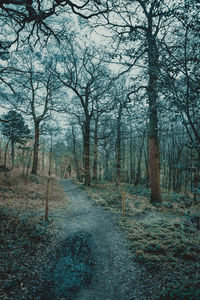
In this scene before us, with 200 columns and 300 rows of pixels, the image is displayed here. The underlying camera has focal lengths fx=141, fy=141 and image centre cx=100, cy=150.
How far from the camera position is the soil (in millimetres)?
2668

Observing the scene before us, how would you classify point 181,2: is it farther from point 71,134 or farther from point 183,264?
point 71,134

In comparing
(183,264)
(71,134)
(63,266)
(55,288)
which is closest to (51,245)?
(63,266)

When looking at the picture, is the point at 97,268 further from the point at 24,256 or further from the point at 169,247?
the point at 169,247

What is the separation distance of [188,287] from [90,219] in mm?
4722

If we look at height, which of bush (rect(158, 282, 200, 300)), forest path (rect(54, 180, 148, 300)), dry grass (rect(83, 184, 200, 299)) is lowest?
forest path (rect(54, 180, 148, 300))

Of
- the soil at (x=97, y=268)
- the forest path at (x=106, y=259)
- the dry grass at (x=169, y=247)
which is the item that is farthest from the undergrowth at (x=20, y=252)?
the dry grass at (x=169, y=247)

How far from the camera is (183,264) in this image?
3211 millimetres

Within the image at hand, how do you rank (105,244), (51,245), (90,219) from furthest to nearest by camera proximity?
1. (90,219)
2. (105,244)
3. (51,245)

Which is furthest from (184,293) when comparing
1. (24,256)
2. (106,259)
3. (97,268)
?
(24,256)

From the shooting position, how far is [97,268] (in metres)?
3.36

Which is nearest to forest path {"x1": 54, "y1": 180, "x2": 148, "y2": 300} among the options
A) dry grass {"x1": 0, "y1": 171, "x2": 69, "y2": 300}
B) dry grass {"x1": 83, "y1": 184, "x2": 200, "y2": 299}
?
dry grass {"x1": 83, "y1": 184, "x2": 200, "y2": 299}

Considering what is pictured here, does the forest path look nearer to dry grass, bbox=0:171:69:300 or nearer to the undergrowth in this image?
dry grass, bbox=0:171:69:300

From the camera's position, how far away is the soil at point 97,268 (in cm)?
267

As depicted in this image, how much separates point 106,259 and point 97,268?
42cm
